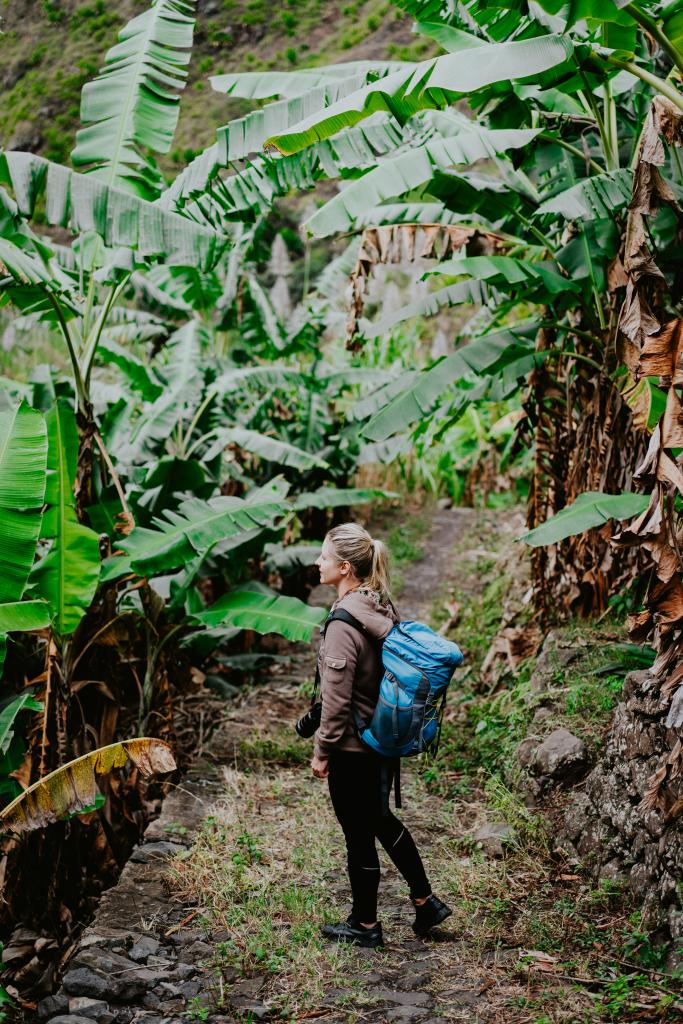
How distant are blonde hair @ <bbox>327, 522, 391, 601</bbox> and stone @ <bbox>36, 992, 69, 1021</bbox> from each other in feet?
6.42

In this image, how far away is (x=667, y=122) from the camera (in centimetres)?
357

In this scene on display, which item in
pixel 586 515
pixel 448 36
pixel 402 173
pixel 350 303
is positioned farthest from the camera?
pixel 350 303

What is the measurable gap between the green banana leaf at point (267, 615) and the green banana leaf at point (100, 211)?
187 cm

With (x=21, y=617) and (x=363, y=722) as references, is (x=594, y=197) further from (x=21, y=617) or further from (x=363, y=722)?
(x=21, y=617)

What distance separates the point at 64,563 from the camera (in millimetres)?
3924

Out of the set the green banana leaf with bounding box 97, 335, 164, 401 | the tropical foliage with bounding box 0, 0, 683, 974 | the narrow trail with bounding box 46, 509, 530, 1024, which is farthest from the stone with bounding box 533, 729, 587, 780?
the green banana leaf with bounding box 97, 335, 164, 401

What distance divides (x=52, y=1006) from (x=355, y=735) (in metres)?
1.53

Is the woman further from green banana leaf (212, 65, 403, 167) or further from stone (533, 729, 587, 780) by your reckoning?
green banana leaf (212, 65, 403, 167)

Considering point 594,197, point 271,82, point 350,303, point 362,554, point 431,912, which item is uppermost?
point 271,82

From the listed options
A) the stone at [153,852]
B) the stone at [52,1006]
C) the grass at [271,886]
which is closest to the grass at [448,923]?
the grass at [271,886]

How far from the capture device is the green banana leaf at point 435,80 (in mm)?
3398

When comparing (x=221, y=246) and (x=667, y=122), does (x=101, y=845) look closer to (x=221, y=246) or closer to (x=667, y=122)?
(x=221, y=246)

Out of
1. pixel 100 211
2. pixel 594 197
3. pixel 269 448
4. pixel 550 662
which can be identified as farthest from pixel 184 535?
pixel 594 197

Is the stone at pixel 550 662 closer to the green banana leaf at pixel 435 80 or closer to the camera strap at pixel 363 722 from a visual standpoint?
the camera strap at pixel 363 722
